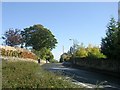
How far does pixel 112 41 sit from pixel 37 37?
6878 centimetres

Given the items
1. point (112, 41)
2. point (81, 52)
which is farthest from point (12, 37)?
point (112, 41)

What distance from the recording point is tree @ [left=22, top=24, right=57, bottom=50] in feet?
341

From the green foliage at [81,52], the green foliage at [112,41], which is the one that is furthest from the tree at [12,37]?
the green foliage at [112,41]

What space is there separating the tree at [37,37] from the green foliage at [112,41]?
58.9 meters

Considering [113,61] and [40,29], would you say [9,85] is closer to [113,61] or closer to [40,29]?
[113,61]

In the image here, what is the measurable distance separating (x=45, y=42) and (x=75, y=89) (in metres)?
98.0

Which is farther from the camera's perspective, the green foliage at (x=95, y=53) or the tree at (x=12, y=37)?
the tree at (x=12, y=37)

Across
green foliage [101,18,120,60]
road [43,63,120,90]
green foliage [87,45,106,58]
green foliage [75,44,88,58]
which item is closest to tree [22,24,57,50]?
green foliage [75,44,88,58]

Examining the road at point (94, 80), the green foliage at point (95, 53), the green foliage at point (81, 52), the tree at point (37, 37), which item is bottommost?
the road at point (94, 80)

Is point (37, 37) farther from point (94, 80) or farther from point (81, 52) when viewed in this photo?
point (94, 80)

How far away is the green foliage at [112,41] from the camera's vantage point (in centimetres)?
3986

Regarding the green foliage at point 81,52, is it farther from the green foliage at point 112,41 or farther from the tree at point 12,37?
the green foliage at point 112,41

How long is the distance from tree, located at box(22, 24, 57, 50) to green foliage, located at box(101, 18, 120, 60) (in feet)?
193

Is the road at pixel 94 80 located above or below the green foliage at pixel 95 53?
below
